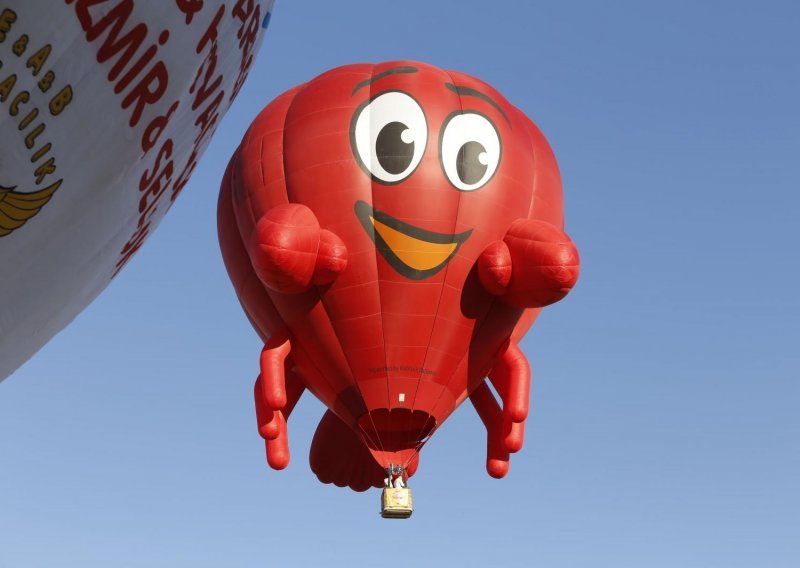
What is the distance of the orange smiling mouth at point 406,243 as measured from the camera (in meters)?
15.1

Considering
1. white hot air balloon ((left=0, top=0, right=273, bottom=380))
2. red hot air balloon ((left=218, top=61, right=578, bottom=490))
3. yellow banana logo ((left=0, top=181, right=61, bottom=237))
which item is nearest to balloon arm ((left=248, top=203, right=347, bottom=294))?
red hot air balloon ((left=218, top=61, right=578, bottom=490))

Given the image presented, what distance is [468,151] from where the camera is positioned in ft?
50.4

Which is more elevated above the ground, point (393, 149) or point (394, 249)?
point (393, 149)

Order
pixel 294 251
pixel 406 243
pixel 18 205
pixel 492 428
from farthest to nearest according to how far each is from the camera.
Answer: pixel 492 428, pixel 406 243, pixel 294 251, pixel 18 205

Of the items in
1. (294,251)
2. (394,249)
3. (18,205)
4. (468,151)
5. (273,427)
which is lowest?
(18,205)

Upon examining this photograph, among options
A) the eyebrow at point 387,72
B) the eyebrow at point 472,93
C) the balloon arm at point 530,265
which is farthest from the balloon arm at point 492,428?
the eyebrow at point 387,72

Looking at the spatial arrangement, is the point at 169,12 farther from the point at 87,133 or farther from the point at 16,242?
the point at 16,242

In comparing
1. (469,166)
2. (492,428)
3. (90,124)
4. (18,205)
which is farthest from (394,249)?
(18,205)

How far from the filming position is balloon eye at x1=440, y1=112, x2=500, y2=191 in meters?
15.3

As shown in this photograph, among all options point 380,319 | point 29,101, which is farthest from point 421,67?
point 29,101

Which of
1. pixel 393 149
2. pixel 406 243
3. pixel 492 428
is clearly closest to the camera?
pixel 406 243

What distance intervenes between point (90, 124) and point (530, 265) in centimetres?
690

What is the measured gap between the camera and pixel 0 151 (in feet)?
27.8

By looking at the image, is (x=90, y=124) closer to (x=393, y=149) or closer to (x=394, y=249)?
(x=394, y=249)
